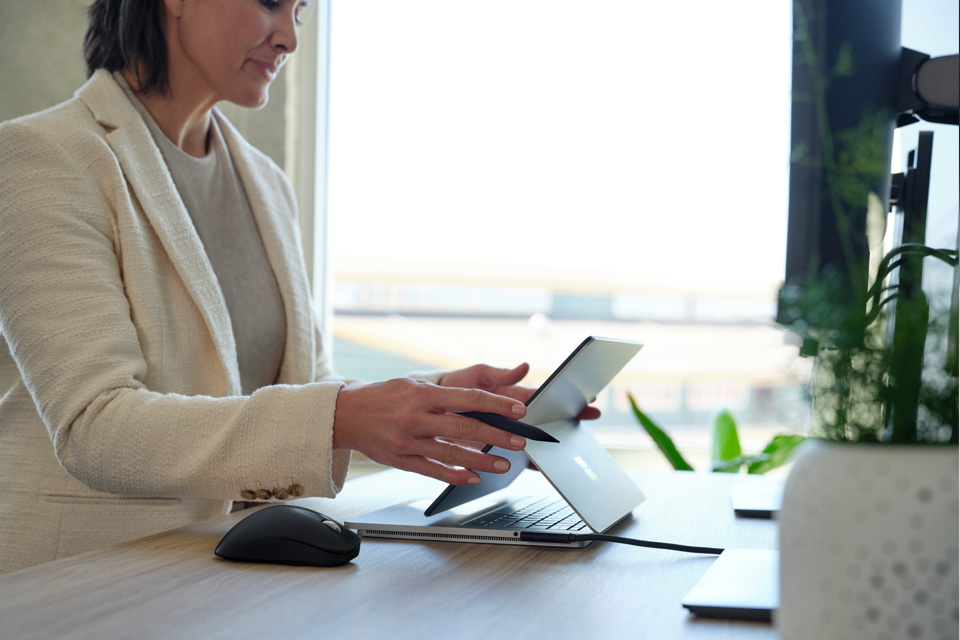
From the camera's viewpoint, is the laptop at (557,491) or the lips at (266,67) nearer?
the laptop at (557,491)

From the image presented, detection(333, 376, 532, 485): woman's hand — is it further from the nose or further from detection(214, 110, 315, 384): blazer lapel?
the nose

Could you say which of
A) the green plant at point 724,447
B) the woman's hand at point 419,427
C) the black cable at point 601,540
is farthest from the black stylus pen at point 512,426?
the green plant at point 724,447

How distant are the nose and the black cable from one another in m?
0.91

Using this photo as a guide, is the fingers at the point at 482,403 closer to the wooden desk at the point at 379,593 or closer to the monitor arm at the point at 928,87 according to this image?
the wooden desk at the point at 379,593

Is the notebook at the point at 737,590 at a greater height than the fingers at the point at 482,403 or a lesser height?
lesser

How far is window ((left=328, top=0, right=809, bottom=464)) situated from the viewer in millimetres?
2359

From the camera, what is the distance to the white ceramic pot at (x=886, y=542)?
37 centimetres

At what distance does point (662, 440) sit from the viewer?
210 centimetres

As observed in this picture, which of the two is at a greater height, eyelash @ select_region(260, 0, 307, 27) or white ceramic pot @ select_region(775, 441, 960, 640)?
eyelash @ select_region(260, 0, 307, 27)

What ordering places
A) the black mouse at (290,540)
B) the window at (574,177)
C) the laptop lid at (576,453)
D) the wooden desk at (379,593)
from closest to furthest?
the wooden desk at (379,593) < the black mouse at (290,540) < the laptop lid at (576,453) < the window at (574,177)

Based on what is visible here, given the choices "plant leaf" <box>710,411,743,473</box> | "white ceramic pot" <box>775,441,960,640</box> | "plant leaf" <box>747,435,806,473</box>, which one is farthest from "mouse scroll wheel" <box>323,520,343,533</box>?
"plant leaf" <box>710,411,743,473</box>

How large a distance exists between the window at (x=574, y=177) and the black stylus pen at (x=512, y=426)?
5.12 ft

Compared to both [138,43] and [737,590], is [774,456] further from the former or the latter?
[138,43]

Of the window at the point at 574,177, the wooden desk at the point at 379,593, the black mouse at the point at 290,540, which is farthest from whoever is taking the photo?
the window at the point at 574,177
